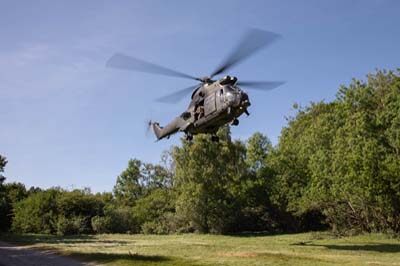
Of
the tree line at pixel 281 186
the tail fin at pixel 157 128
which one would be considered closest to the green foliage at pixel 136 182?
the tree line at pixel 281 186

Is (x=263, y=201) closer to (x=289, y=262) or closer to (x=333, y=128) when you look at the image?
(x=333, y=128)

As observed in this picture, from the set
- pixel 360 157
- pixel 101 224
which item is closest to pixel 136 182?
pixel 101 224

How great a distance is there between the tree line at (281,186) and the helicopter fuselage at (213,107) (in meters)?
14.8

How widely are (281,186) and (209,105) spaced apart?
1153 inches

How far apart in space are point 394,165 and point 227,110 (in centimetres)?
1579

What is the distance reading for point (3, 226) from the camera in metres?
48.7

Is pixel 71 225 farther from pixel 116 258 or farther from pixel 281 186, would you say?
pixel 116 258

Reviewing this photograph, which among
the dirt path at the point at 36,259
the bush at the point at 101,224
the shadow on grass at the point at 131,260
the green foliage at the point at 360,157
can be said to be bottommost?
the shadow on grass at the point at 131,260

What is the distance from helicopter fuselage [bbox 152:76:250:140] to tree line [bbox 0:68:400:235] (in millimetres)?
14831

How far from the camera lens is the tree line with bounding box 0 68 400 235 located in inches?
1051

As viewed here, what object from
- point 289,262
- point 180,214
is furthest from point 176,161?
point 289,262

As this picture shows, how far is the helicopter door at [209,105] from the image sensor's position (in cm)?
1455

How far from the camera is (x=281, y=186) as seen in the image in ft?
138

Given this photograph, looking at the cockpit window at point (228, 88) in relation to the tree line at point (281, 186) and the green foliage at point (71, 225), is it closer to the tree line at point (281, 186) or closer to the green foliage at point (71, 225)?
the tree line at point (281, 186)
